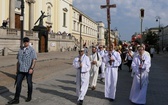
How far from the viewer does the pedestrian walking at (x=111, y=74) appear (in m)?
8.87

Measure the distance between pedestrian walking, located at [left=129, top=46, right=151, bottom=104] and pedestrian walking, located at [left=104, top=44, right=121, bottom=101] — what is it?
0.67 m

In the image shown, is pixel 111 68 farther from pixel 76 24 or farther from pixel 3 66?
pixel 76 24

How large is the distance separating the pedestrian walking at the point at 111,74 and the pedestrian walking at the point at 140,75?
26.6 inches

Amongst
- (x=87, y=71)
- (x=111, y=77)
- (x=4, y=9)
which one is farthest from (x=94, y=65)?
(x=4, y=9)

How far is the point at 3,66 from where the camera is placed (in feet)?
58.4

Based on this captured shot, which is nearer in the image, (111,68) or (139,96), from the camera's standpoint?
(139,96)

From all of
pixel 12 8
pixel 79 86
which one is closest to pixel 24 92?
pixel 79 86

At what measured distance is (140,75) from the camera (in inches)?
335

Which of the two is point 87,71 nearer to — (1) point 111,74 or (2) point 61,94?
(1) point 111,74

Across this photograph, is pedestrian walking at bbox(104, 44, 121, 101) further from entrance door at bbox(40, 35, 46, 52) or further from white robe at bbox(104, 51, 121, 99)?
entrance door at bbox(40, 35, 46, 52)

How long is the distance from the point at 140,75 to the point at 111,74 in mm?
1020

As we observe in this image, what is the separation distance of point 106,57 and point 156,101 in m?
2.17

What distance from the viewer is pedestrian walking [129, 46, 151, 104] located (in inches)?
328

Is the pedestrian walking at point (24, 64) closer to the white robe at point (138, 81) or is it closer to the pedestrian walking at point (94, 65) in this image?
the white robe at point (138, 81)
